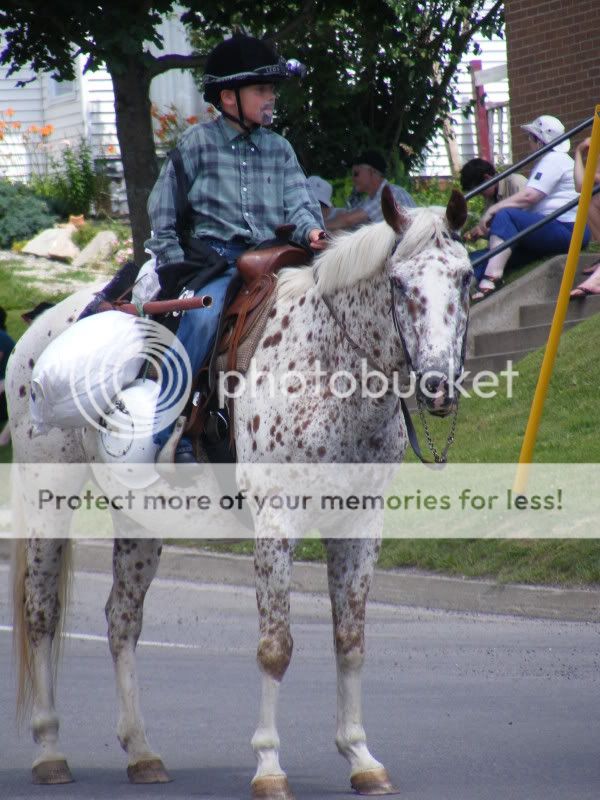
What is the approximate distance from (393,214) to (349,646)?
173 centimetres

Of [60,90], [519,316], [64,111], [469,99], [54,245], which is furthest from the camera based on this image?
[60,90]

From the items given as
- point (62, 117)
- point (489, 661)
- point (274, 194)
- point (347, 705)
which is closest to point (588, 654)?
point (489, 661)

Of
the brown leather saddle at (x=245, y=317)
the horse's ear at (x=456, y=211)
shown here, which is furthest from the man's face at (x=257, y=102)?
the horse's ear at (x=456, y=211)

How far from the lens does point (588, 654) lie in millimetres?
8305

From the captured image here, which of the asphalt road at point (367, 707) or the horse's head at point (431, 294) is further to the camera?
the asphalt road at point (367, 707)

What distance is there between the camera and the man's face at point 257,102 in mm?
6531

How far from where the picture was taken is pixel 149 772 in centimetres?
625

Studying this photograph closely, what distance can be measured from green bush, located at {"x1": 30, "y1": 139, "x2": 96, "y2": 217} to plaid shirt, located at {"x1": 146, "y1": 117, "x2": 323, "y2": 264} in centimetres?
2084

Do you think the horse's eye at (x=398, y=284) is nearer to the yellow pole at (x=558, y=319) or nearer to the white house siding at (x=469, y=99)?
the yellow pole at (x=558, y=319)

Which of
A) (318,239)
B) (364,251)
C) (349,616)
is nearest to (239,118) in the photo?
(318,239)

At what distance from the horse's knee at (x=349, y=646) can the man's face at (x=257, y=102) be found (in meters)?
2.27

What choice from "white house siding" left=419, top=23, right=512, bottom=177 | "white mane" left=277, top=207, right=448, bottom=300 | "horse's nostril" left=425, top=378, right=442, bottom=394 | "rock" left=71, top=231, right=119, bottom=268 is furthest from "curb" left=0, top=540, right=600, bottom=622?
"white house siding" left=419, top=23, right=512, bottom=177

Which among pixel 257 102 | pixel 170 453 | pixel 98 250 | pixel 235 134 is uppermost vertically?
pixel 257 102

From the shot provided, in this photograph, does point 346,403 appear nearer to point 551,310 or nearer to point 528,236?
point 551,310
